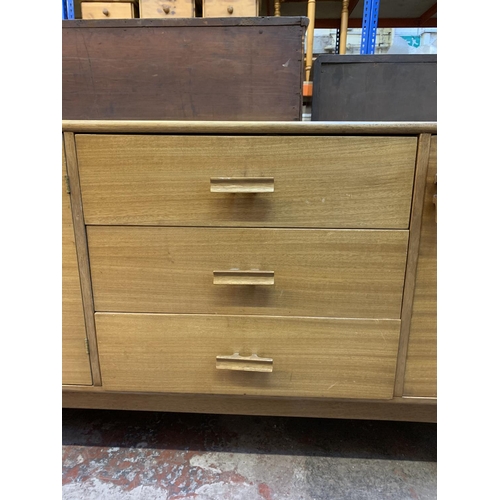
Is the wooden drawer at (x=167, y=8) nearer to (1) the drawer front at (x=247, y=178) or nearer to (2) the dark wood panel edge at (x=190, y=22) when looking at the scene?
(2) the dark wood panel edge at (x=190, y=22)

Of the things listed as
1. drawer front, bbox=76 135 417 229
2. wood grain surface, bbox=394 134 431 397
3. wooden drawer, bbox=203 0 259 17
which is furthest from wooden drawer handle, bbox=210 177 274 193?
wooden drawer, bbox=203 0 259 17

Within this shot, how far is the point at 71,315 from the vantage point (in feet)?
2.09

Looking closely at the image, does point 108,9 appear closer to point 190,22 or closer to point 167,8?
point 167,8

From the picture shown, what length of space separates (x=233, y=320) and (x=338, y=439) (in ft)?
1.39

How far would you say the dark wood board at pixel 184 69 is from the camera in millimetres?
658

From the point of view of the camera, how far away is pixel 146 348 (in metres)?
0.64

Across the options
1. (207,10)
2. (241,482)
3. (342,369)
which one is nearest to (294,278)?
(342,369)

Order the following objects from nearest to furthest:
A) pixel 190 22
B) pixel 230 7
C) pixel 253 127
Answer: pixel 253 127 < pixel 190 22 < pixel 230 7

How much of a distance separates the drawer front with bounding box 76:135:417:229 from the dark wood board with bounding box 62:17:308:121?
0.18 m

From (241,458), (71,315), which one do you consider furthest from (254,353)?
(71,315)

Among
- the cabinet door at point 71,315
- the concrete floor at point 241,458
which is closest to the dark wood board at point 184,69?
the cabinet door at point 71,315

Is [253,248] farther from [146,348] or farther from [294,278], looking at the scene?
[146,348]

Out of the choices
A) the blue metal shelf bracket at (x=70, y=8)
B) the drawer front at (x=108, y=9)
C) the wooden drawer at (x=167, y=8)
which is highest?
the blue metal shelf bracket at (x=70, y=8)

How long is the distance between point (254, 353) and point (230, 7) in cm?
83
